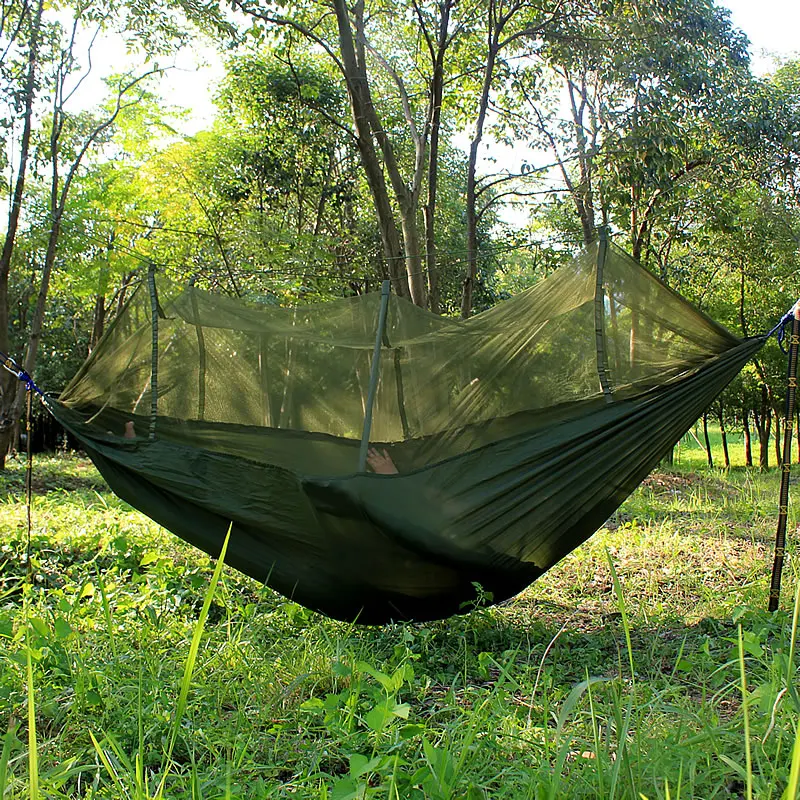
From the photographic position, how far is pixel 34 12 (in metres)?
5.20

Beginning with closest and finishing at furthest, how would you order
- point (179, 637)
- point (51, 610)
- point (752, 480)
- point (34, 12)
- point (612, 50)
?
point (179, 637) < point (51, 610) < point (612, 50) < point (34, 12) < point (752, 480)

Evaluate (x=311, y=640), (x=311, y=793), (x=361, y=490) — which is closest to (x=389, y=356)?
(x=361, y=490)

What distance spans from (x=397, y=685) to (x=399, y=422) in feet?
3.86

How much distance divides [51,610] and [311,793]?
138 cm

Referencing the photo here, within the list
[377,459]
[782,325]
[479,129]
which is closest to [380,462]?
[377,459]

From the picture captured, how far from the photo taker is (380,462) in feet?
8.06

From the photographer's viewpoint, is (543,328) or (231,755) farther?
(543,328)

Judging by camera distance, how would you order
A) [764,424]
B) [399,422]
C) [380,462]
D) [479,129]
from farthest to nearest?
[764,424]
[479,129]
[399,422]
[380,462]

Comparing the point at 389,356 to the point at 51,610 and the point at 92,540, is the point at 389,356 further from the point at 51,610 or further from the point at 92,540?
the point at 92,540

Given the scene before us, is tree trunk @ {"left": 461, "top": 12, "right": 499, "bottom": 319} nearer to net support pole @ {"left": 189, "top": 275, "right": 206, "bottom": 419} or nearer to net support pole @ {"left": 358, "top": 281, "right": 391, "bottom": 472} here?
net support pole @ {"left": 358, "top": 281, "right": 391, "bottom": 472}

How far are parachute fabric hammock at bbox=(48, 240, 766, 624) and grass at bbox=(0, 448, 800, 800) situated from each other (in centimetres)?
26

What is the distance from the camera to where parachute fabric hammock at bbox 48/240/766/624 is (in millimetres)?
2113

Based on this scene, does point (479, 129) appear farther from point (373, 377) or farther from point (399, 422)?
point (373, 377)

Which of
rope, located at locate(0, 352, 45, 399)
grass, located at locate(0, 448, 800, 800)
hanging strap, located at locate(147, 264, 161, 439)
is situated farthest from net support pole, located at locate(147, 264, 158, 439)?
grass, located at locate(0, 448, 800, 800)
